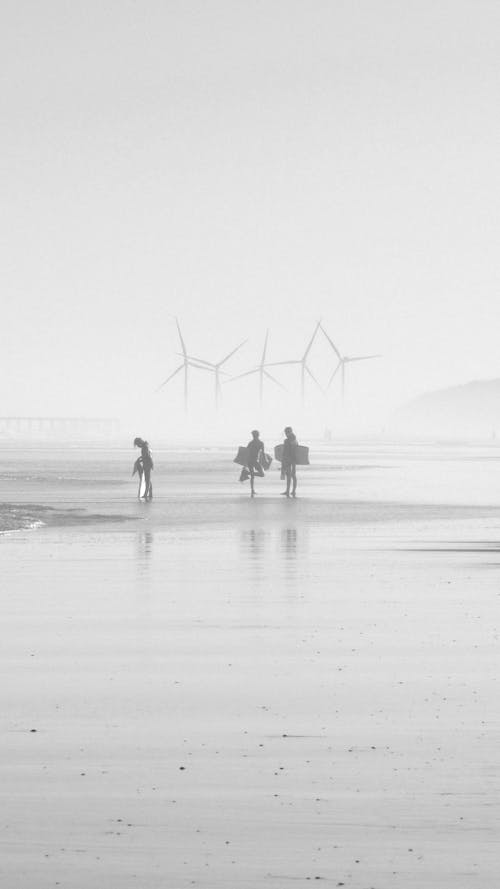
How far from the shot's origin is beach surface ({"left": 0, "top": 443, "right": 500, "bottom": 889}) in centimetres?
796

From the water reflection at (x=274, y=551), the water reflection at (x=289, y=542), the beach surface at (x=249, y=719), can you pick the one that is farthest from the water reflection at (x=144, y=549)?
the water reflection at (x=289, y=542)

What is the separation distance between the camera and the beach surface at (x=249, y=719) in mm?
Answer: 7957

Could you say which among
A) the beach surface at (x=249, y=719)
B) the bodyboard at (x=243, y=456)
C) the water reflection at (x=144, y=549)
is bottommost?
the water reflection at (x=144, y=549)

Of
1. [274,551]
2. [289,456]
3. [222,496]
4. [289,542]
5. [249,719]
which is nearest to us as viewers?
[249,719]

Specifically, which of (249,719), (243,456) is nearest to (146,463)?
(243,456)

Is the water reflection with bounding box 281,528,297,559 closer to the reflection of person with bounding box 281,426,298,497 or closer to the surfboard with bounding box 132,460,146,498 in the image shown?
the surfboard with bounding box 132,460,146,498

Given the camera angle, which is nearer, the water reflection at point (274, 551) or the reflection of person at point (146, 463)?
the water reflection at point (274, 551)

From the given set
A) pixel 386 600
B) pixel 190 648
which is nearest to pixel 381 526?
pixel 386 600

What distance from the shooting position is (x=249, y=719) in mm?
11875

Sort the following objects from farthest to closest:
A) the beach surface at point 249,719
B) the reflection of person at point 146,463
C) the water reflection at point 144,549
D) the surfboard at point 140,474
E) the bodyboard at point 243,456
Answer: the bodyboard at point 243,456, the reflection of person at point 146,463, the surfboard at point 140,474, the water reflection at point 144,549, the beach surface at point 249,719

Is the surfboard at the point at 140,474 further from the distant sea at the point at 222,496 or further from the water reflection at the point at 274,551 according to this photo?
the water reflection at the point at 274,551

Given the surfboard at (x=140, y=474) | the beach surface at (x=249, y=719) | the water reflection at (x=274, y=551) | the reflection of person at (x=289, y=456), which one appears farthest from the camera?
the reflection of person at (x=289, y=456)

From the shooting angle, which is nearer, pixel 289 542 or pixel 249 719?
pixel 249 719

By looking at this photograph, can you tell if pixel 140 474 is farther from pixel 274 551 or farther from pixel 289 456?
pixel 274 551
